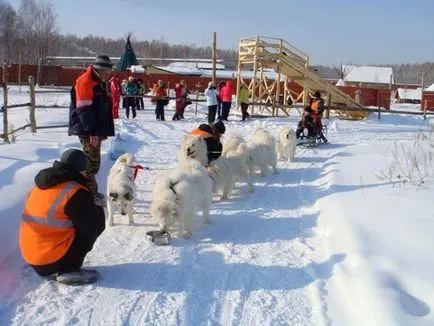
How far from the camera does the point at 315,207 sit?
7.29m

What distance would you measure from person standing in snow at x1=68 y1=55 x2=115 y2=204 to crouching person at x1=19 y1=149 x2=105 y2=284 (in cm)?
184

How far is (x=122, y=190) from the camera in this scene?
5711 millimetres

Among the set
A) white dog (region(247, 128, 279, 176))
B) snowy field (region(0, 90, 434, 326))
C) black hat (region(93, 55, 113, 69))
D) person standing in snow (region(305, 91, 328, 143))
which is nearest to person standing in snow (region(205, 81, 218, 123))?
person standing in snow (region(305, 91, 328, 143))

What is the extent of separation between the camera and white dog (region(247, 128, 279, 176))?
355 inches

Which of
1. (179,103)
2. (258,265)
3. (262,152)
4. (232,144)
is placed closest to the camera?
(258,265)

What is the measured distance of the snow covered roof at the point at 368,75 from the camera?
74.0 metres

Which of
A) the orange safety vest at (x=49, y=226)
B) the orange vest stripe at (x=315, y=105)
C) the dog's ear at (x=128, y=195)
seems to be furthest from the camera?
the orange vest stripe at (x=315, y=105)

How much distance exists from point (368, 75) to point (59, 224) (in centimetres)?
7670

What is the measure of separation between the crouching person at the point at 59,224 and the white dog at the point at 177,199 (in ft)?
4.08

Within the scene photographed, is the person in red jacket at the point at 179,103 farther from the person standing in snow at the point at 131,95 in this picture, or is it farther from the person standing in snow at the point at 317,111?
the person standing in snow at the point at 317,111

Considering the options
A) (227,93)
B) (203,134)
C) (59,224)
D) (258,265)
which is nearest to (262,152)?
(203,134)

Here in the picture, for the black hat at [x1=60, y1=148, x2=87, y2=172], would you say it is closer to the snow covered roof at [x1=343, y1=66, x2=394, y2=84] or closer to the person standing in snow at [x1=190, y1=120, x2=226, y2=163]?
the person standing in snow at [x1=190, y1=120, x2=226, y2=163]

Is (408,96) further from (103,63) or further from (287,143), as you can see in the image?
(103,63)

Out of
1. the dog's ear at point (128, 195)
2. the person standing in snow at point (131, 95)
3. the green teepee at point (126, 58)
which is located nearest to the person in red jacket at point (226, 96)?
the person standing in snow at point (131, 95)
